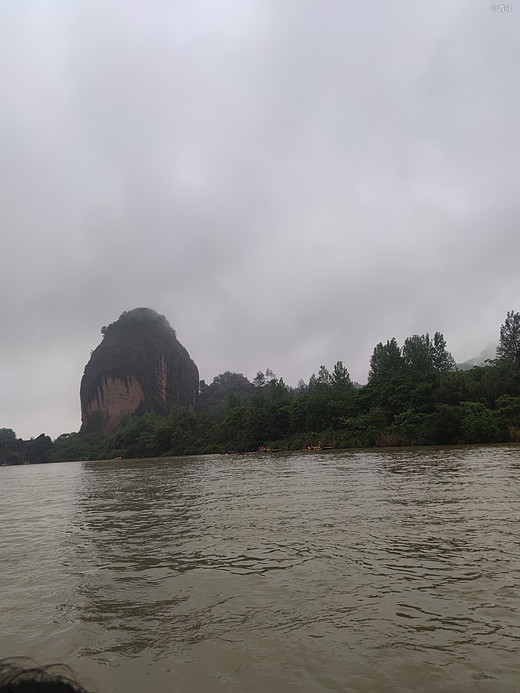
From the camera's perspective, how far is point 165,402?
6649 inches

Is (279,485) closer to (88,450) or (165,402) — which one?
(88,450)

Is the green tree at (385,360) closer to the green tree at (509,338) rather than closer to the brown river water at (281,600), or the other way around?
the green tree at (509,338)

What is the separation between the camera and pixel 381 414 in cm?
5516

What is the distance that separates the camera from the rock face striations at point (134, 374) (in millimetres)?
158625

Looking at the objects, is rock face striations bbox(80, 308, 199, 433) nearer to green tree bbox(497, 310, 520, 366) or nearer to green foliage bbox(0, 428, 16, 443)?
green foliage bbox(0, 428, 16, 443)

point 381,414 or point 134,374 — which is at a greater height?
point 134,374

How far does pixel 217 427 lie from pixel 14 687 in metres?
86.5

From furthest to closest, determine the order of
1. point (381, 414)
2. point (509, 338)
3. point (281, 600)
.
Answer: point (509, 338), point (381, 414), point (281, 600)

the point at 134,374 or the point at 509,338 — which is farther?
the point at 134,374

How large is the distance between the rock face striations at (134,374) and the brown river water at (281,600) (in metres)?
155

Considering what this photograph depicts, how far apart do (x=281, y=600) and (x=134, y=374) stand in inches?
6529

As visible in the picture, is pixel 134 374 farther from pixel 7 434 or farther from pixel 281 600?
pixel 281 600

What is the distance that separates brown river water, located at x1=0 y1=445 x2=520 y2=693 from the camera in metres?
3.37

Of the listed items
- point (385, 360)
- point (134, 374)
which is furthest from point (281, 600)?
point (134, 374)
